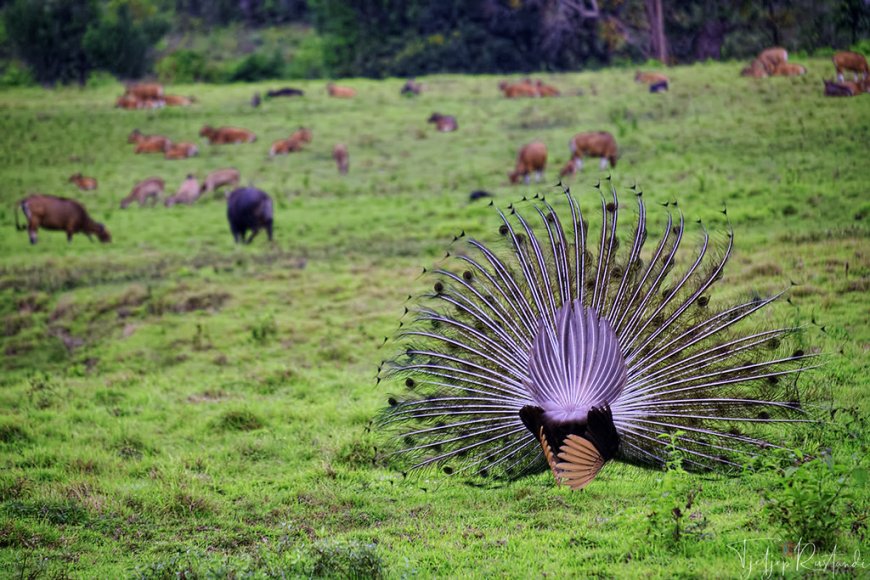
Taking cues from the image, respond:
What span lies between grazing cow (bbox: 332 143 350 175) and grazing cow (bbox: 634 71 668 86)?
841 centimetres

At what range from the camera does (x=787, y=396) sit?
19.6 feet

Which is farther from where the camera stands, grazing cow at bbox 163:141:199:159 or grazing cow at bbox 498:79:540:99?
grazing cow at bbox 498:79:540:99

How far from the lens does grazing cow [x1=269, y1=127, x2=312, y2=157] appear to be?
24547 mm

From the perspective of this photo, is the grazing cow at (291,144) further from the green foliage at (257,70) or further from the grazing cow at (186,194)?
the green foliage at (257,70)

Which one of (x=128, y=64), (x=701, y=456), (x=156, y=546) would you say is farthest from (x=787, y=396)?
(x=128, y=64)

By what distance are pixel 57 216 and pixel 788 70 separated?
15.7m

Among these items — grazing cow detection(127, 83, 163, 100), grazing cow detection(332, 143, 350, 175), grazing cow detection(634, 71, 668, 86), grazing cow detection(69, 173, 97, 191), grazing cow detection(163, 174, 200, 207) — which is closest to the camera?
grazing cow detection(163, 174, 200, 207)

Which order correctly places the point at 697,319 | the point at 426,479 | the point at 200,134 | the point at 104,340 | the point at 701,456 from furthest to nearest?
the point at 200,134 < the point at 104,340 < the point at 426,479 < the point at 697,319 < the point at 701,456

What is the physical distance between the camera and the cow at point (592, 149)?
1872 cm

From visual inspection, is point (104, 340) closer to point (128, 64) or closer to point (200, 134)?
point (200, 134)

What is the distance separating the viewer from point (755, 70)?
20.6 meters

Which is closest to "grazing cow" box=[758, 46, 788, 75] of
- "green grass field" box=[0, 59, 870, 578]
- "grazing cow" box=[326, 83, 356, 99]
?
"green grass field" box=[0, 59, 870, 578]

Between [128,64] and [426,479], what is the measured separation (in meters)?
37.8

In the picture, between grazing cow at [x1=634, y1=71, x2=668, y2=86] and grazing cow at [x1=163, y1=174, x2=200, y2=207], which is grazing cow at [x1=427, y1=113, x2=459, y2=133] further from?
grazing cow at [x1=163, y1=174, x2=200, y2=207]
